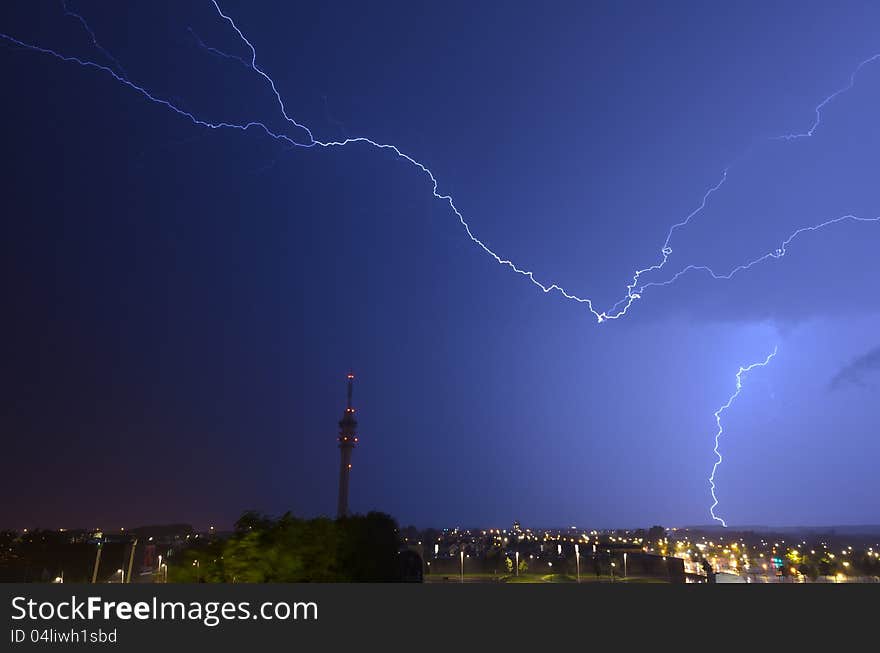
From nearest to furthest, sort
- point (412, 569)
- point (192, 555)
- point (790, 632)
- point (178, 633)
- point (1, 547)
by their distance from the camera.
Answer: point (178, 633) → point (790, 632) → point (192, 555) → point (412, 569) → point (1, 547)

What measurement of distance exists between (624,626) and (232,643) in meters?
5.76

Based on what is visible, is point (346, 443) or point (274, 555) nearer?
point (274, 555)

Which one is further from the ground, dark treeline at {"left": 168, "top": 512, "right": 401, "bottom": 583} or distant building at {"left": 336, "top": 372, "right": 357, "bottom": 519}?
distant building at {"left": 336, "top": 372, "right": 357, "bottom": 519}

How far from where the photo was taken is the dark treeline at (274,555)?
15.2m

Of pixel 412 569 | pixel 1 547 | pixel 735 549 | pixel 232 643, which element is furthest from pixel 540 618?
pixel 1 547

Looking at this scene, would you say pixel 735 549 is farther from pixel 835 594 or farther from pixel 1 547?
pixel 1 547

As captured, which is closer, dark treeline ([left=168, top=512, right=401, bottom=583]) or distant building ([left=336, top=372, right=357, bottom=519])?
dark treeline ([left=168, top=512, right=401, bottom=583])

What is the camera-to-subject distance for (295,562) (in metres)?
15.9

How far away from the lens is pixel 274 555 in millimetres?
15539

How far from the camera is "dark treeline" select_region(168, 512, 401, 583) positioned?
15250 millimetres

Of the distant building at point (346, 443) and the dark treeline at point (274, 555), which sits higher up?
the distant building at point (346, 443)

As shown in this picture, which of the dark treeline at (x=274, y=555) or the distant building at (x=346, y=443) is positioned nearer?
the dark treeline at (x=274, y=555)

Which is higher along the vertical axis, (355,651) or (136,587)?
(136,587)

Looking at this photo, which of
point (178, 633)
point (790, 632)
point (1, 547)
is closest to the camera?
point (178, 633)
